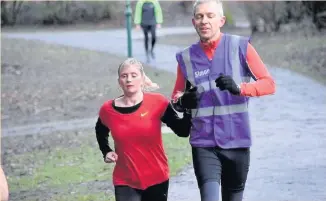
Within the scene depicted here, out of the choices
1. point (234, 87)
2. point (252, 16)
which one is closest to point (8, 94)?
point (252, 16)

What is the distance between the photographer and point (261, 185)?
774 centimetres

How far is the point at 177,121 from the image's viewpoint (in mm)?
5172

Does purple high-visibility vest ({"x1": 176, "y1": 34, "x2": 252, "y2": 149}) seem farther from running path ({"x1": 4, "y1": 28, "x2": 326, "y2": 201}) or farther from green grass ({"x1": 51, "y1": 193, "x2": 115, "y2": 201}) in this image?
green grass ({"x1": 51, "y1": 193, "x2": 115, "y2": 201})

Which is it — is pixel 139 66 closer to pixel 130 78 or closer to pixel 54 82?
pixel 130 78

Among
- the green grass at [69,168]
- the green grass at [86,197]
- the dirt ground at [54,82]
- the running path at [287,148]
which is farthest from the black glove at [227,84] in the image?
the dirt ground at [54,82]

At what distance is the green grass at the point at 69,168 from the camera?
28.6ft

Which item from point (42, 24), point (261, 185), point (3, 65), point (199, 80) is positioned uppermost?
point (199, 80)

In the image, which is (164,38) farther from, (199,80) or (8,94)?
(199,80)

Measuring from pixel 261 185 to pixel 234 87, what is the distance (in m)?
3.09

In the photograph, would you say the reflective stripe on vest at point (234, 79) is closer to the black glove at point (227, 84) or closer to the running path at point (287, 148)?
the black glove at point (227, 84)

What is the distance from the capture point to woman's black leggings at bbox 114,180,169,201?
5.16m

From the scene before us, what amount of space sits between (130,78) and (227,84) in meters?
0.70

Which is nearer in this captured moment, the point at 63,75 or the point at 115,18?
the point at 63,75

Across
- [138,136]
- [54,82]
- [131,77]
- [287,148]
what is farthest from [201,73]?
[54,82]
